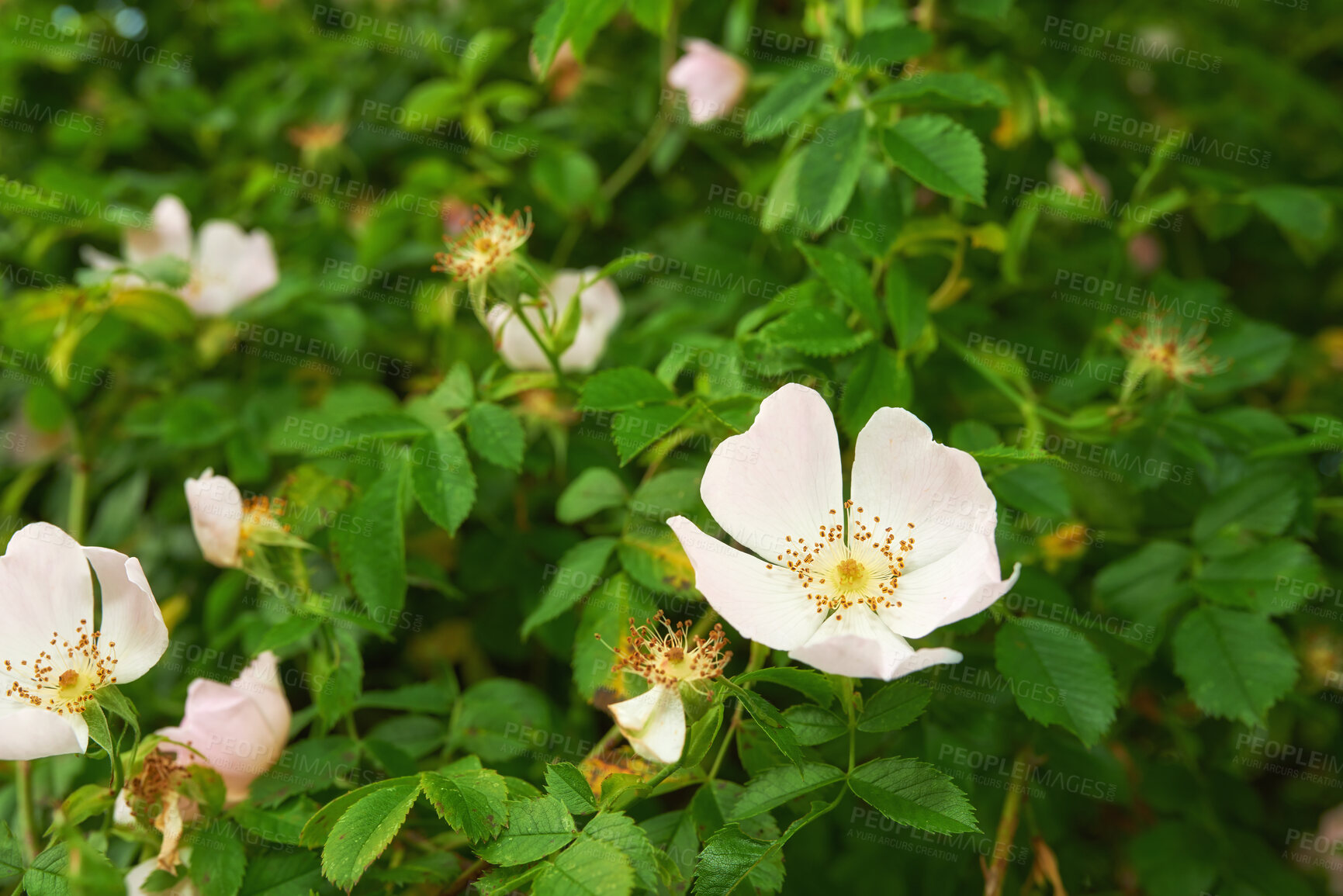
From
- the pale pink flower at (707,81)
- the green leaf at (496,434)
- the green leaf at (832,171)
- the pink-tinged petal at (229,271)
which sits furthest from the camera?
the pink-tinged petal at (229,271)

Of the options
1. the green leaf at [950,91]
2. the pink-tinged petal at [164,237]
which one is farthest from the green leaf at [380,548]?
the pink-tinged petal at [164,237]

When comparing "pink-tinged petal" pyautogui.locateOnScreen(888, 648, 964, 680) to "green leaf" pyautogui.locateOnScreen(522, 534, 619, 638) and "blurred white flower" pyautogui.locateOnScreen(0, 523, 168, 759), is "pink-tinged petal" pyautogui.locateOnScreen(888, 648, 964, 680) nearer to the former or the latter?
"green leaf" pyautogui.locateOnScreen(522, 534, 619, 638)

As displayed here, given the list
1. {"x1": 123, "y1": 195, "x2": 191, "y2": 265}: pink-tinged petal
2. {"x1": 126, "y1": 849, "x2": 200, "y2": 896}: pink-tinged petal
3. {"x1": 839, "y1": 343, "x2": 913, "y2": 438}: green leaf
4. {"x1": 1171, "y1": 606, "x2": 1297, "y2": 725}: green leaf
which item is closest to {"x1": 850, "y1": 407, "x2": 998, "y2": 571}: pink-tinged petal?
{"x1": 839, "y1": 343, "x2": 913, "y2": 438}: green leaf

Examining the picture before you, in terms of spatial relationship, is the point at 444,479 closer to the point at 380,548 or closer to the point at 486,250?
the point at 380,548

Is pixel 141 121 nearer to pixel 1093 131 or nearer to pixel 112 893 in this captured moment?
pixel 112 893

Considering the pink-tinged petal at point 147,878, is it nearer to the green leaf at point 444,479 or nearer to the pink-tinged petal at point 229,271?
the green leaf at point 444,479

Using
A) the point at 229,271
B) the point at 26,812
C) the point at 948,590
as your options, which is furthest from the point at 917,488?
the point at 229,271
